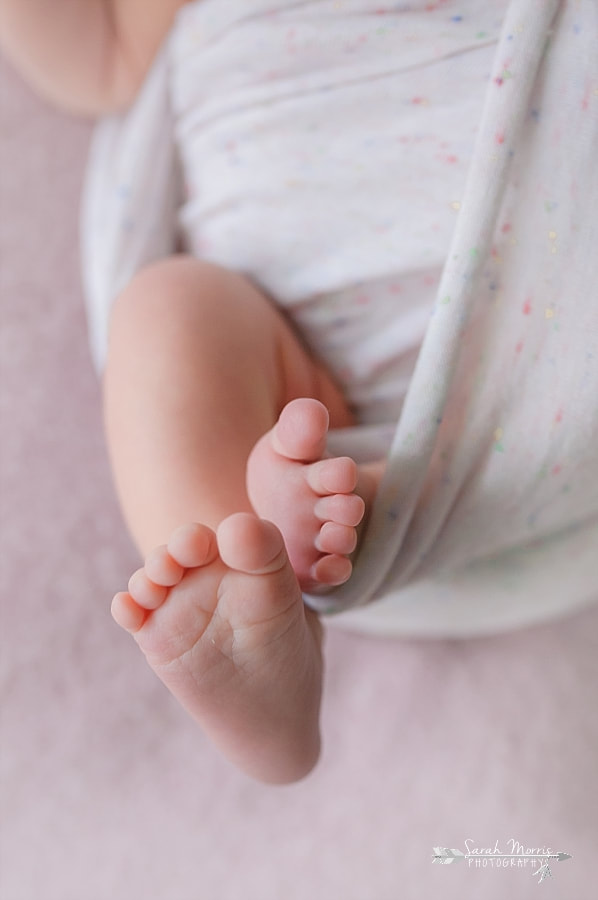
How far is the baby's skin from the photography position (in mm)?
391

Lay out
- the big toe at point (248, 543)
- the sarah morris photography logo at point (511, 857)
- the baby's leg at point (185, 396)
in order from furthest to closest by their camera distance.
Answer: the sarah morris photography logo at point (511, 857) → the baby's leg at point (185, 396) → the big toe at point (248, 543)

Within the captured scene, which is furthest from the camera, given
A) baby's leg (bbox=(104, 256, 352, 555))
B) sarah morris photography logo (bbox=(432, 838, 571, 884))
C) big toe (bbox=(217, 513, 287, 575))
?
sarah morris photography logo (bbox=(432, 838, 571, 884))

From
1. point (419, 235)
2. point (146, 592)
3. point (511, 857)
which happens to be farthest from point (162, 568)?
point (511, 857)

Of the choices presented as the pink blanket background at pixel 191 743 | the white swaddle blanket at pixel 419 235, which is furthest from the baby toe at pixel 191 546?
the pink blanket background at pixel 191 743

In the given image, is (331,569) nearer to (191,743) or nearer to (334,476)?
(334,476)

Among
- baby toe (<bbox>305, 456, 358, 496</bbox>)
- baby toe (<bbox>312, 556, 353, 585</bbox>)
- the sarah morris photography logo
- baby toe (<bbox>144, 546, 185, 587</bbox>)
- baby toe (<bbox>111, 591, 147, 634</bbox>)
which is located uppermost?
baby toe (<bbox>305, 456, 358, 496</bbox>)

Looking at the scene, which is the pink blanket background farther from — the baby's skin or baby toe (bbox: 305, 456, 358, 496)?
baby toe (bbox: 305, 456, 358, 496)

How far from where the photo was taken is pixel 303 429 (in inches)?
16.4

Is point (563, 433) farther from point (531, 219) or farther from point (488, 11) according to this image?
point (488, 11)

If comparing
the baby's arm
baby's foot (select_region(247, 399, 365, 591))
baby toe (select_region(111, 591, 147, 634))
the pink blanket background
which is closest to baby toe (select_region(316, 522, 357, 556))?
baby's foot (select_region(247, 399, 365, 591))

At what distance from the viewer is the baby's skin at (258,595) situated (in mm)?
391

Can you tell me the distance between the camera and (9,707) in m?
0.69

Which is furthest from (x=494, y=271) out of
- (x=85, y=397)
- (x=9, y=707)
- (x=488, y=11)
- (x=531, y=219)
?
(x=9, y=707)

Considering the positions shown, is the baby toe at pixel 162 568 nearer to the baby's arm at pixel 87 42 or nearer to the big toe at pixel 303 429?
the big toe at pixel 303 429
